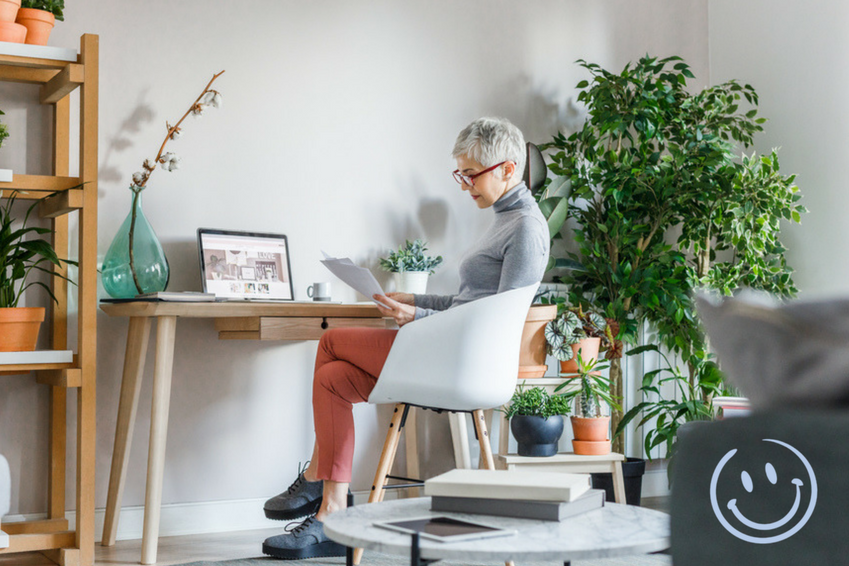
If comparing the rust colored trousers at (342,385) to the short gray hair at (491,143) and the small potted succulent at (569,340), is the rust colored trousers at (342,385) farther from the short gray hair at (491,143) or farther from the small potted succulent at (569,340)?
the small potted succulent at (569,340)

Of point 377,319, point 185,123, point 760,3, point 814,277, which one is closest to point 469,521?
point 377,319

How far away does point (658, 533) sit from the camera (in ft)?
3.24

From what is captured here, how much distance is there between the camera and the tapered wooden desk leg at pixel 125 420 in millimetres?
2521

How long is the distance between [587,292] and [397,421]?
140cm

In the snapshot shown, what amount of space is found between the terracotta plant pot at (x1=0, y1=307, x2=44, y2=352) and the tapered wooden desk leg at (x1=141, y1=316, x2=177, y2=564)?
327mm

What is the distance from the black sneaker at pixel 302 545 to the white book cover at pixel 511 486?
1.31 meters

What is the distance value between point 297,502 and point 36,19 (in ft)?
4.92

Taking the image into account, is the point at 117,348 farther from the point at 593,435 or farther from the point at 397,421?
the point at 593,435

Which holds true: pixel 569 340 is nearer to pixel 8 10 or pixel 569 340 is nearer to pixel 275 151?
pixel 275 151

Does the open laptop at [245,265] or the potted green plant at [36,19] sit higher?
the potted green plant at [36,19]

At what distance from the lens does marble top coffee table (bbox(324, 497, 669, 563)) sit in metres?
0.89

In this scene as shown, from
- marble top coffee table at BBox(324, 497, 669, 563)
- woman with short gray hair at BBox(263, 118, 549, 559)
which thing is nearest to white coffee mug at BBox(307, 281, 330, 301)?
woman with short gray hair at BBox(263, 118, 549, 559)

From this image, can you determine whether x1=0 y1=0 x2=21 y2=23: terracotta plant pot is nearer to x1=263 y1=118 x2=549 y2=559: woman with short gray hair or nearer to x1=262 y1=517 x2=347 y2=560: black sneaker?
x1=263 y1=118 x2=549 y2=559: woman with short gray hair

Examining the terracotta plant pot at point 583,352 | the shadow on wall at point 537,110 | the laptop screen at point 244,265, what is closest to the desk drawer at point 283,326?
the laptop screen at point 244,265
